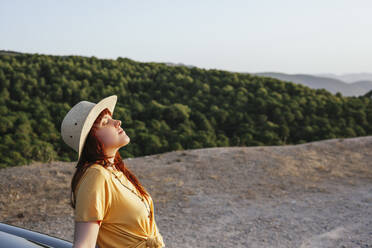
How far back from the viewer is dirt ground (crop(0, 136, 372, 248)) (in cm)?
535

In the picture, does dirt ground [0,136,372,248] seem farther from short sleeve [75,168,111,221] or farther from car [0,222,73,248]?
short sleeve [75,168,111,221]

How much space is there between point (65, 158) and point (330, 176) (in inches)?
309

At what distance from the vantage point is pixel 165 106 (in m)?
19.4

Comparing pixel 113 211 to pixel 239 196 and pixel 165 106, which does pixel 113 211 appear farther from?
pixel 165 106

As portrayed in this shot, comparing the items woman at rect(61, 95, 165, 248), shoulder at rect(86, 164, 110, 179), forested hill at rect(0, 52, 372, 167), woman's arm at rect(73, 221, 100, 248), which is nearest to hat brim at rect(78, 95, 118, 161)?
woman at rect(61, 95, 165, 248)

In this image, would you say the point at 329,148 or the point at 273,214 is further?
the point at 329,148

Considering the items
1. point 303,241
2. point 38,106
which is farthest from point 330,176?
point 38,106

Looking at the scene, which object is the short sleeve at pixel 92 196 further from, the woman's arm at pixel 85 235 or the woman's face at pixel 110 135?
the woman's face at pixel 110 135

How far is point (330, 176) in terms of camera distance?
8.10 metres

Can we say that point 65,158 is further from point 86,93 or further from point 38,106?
point 86,93

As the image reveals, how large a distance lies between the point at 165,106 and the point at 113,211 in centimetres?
1779

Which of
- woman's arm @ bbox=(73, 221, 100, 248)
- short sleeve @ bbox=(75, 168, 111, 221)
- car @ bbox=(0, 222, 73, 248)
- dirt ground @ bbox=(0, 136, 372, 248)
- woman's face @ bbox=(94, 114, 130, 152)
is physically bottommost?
dirt ground @ bbox=(0, 136, 372, 248)

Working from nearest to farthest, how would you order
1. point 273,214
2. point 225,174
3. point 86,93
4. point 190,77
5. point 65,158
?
point 273,214 → point 225,174 → point 65,158 → point 86,93 → point 190,77

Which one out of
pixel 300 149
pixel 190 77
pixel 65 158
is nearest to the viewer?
pixel 300 149
